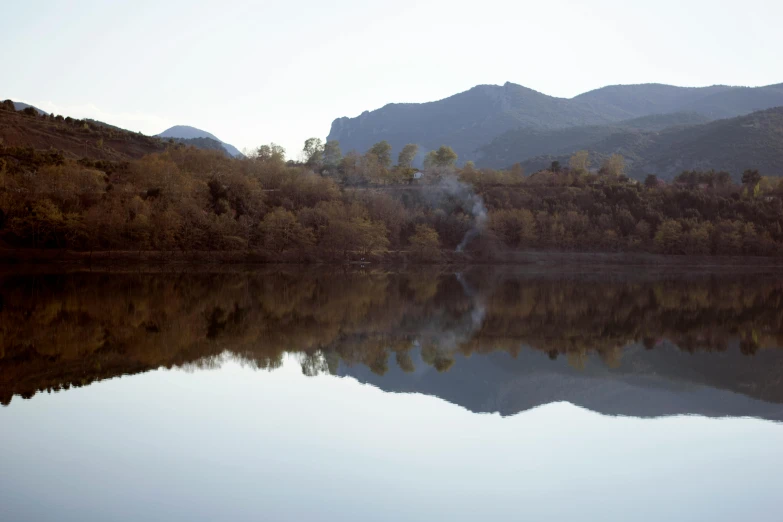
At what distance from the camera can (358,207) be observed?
67312 millimetres

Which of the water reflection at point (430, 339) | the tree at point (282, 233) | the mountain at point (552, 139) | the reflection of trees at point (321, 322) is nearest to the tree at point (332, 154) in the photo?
the tree at point (282, 233)

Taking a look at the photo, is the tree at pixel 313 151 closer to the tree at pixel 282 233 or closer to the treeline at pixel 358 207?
the treeline at pixel 358 207

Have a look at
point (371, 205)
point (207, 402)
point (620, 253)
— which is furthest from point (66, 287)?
point (620, 253)

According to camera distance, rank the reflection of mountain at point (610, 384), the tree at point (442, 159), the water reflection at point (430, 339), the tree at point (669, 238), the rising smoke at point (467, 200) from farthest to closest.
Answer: the tree at point (442, 159) → the rising smoke at point (467, 200) → the tree at point (669, 238) → the water reflection at point (430, 339) → the reflection of mountain at point (610, 384)

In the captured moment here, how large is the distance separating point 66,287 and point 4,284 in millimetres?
3154

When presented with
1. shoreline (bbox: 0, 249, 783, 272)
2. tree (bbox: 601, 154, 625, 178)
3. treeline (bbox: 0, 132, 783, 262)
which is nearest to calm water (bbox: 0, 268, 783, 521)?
shoreline (bbox: 0, 249, 783, 272)

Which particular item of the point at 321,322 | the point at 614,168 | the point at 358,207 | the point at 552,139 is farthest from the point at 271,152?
the point at 552,139

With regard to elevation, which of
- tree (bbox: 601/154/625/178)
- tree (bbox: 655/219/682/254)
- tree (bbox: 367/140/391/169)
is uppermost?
tree (bbox: 367/140/391/169)

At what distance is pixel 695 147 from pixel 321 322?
377ft

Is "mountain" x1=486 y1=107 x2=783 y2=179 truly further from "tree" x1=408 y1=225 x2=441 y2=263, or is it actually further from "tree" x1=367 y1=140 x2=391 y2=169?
"tree" x1=408 y1=225 x2=441 y2=263

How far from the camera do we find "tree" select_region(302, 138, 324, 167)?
96.9m

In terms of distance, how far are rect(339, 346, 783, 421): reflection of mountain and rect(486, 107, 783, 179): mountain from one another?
99.7 meters

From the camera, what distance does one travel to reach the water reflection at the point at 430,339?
15.2 meters

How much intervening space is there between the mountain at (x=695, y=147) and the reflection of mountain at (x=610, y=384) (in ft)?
327
